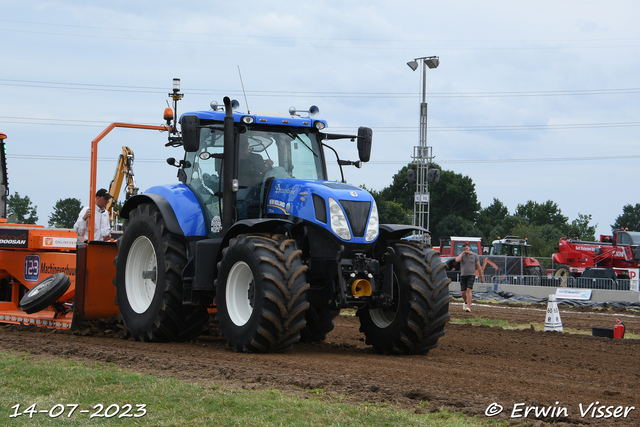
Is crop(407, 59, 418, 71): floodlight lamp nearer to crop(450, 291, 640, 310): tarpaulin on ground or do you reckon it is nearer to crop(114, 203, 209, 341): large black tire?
crop(450, 291, 640, 310): tarpaulin on ground

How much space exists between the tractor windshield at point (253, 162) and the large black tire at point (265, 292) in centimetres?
90

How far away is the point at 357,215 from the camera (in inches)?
321

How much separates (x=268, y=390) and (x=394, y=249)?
3.35m

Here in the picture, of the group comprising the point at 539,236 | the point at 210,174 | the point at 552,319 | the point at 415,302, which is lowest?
the point at 552,319

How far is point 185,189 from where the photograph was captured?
9.27 m

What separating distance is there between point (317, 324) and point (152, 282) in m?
2.25

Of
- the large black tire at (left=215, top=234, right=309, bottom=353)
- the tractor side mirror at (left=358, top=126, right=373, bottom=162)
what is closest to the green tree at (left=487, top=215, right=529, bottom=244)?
the tractor side mirror at (left=358, top=126, right=373, bottom=162)

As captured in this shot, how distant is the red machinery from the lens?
29656 mm

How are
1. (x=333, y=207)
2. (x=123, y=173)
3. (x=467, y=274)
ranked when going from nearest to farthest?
(x=333, y=207), (x=467, y=274), (x=123, y=173)

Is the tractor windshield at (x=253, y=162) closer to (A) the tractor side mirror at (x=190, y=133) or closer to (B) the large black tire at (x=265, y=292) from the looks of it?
(A) the tractor side mirror at (x=190, y=133)

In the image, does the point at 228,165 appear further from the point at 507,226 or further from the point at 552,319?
the point at 507,226

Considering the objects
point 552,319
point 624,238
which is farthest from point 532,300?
point 624,238

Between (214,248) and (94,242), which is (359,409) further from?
(94,242)

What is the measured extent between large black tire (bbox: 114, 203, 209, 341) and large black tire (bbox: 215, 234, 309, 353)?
0.90m
